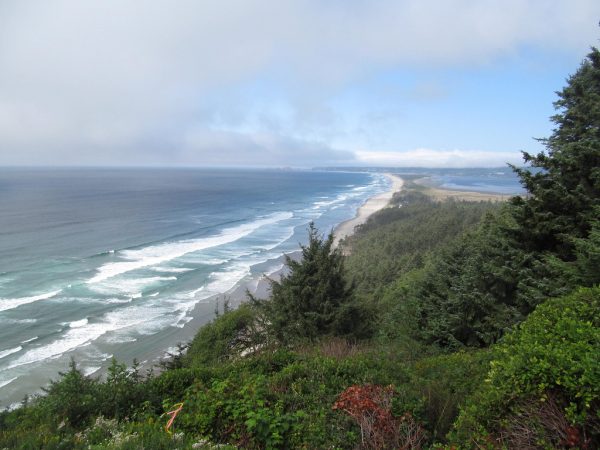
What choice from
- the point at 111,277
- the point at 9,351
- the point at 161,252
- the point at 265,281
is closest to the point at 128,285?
the point at 111,277

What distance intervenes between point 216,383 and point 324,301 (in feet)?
25.6

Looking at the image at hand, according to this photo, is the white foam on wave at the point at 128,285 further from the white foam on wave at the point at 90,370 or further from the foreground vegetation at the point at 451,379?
the foreground vegetation at the point at 451,379

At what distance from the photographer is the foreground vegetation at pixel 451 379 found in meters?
3.91

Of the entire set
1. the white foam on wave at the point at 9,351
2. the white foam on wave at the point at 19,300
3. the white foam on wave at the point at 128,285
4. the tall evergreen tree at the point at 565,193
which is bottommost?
the white foam on wave at the point at 9,351

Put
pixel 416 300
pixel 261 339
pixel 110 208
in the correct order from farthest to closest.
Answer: pixel 110 208 → pixel 261 339 → pixel 416 300

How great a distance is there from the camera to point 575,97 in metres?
10.4

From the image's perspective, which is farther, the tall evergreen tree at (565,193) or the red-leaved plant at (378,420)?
the tall evergreen tree at (565,193)

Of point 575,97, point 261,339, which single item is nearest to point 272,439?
point 261,339

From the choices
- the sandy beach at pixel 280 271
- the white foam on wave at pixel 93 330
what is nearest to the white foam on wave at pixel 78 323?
the white foam on wave at pixel 93 330

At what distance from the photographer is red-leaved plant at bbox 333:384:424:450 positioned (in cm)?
457

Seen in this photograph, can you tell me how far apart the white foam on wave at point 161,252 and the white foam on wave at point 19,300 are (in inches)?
151

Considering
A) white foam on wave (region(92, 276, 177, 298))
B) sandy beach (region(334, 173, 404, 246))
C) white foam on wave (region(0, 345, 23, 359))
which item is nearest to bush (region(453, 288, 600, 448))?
white foam on wave (region(0, 345, 23, 359))

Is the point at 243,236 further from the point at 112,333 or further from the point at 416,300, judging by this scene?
the point at 416,300

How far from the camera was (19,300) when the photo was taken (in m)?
26.2
